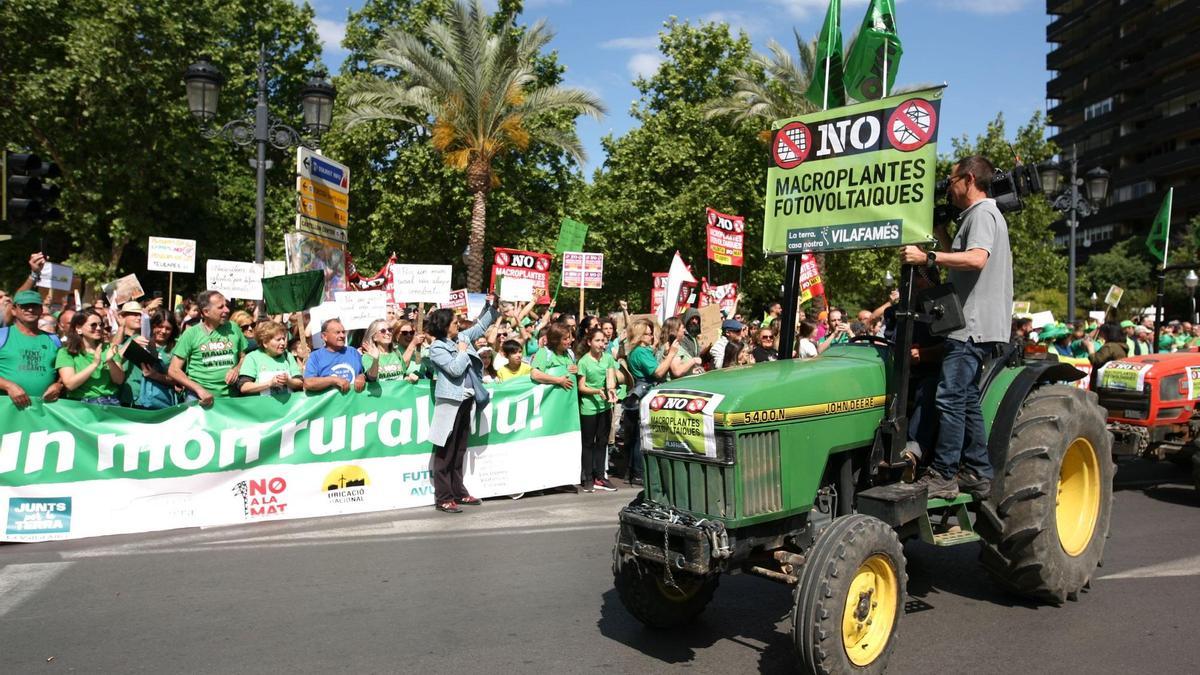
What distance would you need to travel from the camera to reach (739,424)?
14.0ft

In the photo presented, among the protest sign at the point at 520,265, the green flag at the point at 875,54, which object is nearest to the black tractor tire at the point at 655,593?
the green flag at the point at 875,54

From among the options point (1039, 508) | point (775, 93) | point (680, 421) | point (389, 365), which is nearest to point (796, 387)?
point (680, 421)

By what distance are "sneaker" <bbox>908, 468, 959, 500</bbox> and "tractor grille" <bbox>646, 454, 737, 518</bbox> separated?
120cm

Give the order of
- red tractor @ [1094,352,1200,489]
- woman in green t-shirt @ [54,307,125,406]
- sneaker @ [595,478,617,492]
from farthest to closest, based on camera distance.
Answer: sneaker @ [595,478,617,492], red tractor @ [1094,352,1200,489], woman in green t-shirt @ [54,307,125,406]

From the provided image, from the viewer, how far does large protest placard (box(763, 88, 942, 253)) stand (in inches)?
189

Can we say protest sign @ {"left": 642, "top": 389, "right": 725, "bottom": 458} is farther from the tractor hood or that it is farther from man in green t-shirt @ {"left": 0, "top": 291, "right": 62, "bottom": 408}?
man in green t-shirt @ {"left": 0, "top": 291, "right": 62, "bottom": 408}

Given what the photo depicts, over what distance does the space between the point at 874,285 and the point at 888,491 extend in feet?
108

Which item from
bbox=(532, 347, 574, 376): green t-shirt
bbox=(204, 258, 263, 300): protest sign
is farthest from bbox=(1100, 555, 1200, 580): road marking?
bbox=(204, 258, 263, 300): protest sign

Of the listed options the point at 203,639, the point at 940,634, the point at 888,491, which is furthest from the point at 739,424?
the point at 203,639

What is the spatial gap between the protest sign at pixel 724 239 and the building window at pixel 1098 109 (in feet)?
201

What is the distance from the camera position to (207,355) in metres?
8.63

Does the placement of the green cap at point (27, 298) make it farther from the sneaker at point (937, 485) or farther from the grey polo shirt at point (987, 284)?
the grey polo shirt at point (987, 284)

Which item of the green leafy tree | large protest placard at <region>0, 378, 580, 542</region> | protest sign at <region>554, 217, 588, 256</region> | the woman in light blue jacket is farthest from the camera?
the green leafy tree

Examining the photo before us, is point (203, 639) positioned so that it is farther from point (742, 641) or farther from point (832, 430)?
point (832, 430)
